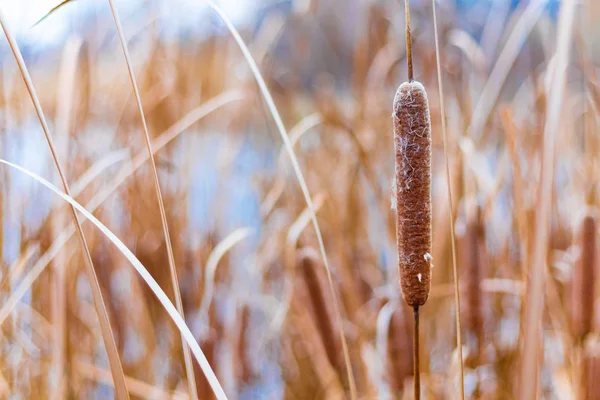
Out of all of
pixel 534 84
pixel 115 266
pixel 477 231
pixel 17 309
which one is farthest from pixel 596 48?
pixel 17 309

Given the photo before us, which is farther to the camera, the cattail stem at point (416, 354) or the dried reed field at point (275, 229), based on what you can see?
the dried reed field at point (275, 229)

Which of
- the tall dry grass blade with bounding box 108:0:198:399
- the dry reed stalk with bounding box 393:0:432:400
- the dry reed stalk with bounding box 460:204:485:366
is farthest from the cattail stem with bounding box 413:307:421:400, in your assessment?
the dry reed stalk with bounding box 460:204:485:366

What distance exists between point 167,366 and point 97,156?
439 millimetres

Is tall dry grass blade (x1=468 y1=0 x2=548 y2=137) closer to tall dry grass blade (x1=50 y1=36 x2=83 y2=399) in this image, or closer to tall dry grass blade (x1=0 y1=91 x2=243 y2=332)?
tall dry grass blade (x1=0 y1=91 x2=243 y2=332)

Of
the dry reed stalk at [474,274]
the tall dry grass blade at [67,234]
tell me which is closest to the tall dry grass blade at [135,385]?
the tall dry grass blade at [67,234]

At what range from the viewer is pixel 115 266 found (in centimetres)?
95

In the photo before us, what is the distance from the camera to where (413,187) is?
0.30 m

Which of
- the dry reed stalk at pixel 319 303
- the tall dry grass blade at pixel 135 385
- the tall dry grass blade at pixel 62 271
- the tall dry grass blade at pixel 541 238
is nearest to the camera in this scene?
the tall dry grass blade at pixel 541 238

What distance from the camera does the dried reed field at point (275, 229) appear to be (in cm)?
63

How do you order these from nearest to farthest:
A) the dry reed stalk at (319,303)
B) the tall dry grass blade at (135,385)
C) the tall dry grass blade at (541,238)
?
the tall dry grass blade at (541,238) < the dry reed stalk at (319,303) < the tall dry grass blade at (135,385)

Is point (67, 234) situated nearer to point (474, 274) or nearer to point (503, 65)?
point (474, 274)

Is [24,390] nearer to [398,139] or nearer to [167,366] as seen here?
[167,366]

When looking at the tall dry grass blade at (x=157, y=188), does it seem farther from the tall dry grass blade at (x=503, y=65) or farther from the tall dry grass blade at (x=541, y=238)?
the tall dry grass blade at (x=503, y=65)

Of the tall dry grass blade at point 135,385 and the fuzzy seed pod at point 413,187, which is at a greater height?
the fuzzy seed pod at point 413,187
